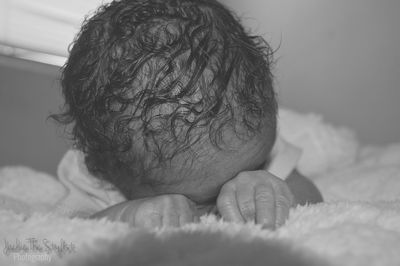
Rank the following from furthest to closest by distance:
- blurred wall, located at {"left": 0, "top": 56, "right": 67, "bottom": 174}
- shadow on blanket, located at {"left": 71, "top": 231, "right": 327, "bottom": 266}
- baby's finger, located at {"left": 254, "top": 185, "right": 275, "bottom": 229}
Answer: blurred wall, located at {"left": 0, "top": 56, "right": 67, "bottom": 174}
baby's finger, located at {"left": 254, "top": 185, "right": 275, "bottom": 229}
shadow on blanket, located at {"left": 71, "top": 231, "right": 327, "bottom": 266}

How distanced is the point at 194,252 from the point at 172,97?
0.73ft

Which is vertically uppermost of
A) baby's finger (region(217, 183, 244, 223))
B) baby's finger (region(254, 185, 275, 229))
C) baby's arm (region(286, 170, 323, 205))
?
baby's finger (region(254, 185, 275, 229))

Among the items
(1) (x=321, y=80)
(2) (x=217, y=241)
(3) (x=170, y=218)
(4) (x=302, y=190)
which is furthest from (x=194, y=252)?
(1) (x=321, y=80)

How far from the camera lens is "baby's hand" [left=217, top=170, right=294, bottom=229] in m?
0.58

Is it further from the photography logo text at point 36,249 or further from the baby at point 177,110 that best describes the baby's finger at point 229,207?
the photography logo text at point 36,249

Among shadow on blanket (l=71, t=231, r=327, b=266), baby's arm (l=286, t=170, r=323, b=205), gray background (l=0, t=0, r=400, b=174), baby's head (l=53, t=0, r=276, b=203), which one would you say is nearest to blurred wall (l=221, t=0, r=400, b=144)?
gray background (l=0, t=0, r=400, b=174)

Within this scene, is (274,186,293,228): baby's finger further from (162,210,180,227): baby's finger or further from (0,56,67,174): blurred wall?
(0,56,67,174): blurred wall

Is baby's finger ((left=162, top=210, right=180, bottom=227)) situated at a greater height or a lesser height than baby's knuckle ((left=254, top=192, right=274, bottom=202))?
lesser

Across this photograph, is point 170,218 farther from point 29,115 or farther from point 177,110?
point 29,115

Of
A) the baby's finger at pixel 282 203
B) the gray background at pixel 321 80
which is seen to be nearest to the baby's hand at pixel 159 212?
the baby's finger at pixel 282 203

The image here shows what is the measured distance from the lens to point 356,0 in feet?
4.86

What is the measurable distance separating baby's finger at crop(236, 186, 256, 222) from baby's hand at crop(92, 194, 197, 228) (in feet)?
0.21

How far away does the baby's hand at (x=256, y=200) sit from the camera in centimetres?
58

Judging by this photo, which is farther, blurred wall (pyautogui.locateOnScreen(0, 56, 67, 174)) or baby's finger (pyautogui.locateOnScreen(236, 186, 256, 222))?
blurred wall (pyautogui.locateOnScreen(0, 56, 67, 174))
